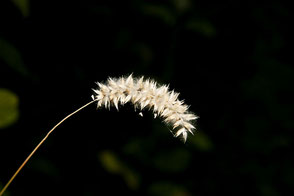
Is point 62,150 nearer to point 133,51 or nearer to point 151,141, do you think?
point 151,141

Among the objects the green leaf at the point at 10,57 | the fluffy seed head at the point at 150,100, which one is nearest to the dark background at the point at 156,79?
the green leaf at the point at 10,57

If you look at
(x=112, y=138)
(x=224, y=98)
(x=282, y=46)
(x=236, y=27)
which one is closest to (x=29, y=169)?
(x=112, y=138)

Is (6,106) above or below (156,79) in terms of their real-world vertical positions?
below

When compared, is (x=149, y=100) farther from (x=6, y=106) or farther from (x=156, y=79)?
(x=156, y=79)

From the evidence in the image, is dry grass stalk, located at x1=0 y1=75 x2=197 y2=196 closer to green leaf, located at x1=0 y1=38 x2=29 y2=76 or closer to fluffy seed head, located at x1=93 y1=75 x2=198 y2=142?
fluffy seed head, located at x1=93 y1=75 x2=198 y2=142

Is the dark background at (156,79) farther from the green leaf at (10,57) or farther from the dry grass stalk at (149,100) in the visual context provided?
the dry grass stalk at (149,100)

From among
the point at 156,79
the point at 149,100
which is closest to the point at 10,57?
the point at 149,100
